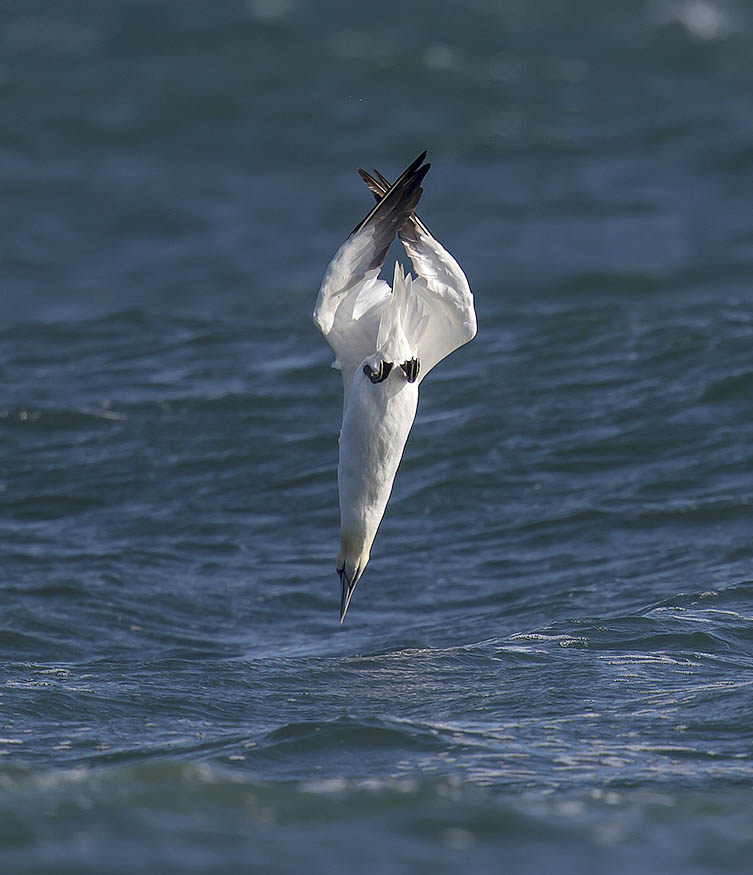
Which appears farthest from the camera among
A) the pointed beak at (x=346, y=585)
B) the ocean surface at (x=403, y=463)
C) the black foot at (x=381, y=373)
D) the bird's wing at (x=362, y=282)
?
the pointed beak at (x=346, y=585)

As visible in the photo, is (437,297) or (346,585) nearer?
(437,297)

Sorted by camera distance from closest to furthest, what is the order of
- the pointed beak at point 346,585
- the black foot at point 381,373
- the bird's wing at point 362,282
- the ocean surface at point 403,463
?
the ocean surface at point 403,463 < the black foot at point 381,373 < the bird's wing at point 362,282 < the pointed beak at point 346,585

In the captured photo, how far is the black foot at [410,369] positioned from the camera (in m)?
6.96

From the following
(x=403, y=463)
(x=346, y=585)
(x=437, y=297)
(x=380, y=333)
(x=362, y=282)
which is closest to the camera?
(x=380, y=333)

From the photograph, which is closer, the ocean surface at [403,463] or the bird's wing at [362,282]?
the ocean surface at [403,463]

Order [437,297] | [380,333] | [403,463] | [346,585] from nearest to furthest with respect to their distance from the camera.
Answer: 1. [380,333]
2. [437,297]
3. [346,585]
4. [403,463]

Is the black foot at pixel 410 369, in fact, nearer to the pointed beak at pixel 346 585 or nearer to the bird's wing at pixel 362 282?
the bird's wing at pixel 362 282

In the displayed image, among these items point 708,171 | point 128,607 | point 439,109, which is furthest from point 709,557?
point 439,109

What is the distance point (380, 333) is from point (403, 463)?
15.3ft

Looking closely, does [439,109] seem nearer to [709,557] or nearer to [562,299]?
[562,299]

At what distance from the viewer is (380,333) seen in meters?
7.03

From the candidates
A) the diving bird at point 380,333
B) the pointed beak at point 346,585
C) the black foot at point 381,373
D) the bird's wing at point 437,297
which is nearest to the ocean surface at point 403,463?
the pointed beak at point 346,585

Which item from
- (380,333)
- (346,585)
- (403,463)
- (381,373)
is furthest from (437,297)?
(403,463)

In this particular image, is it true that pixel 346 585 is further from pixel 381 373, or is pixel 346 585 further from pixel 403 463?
pixel 403 463
